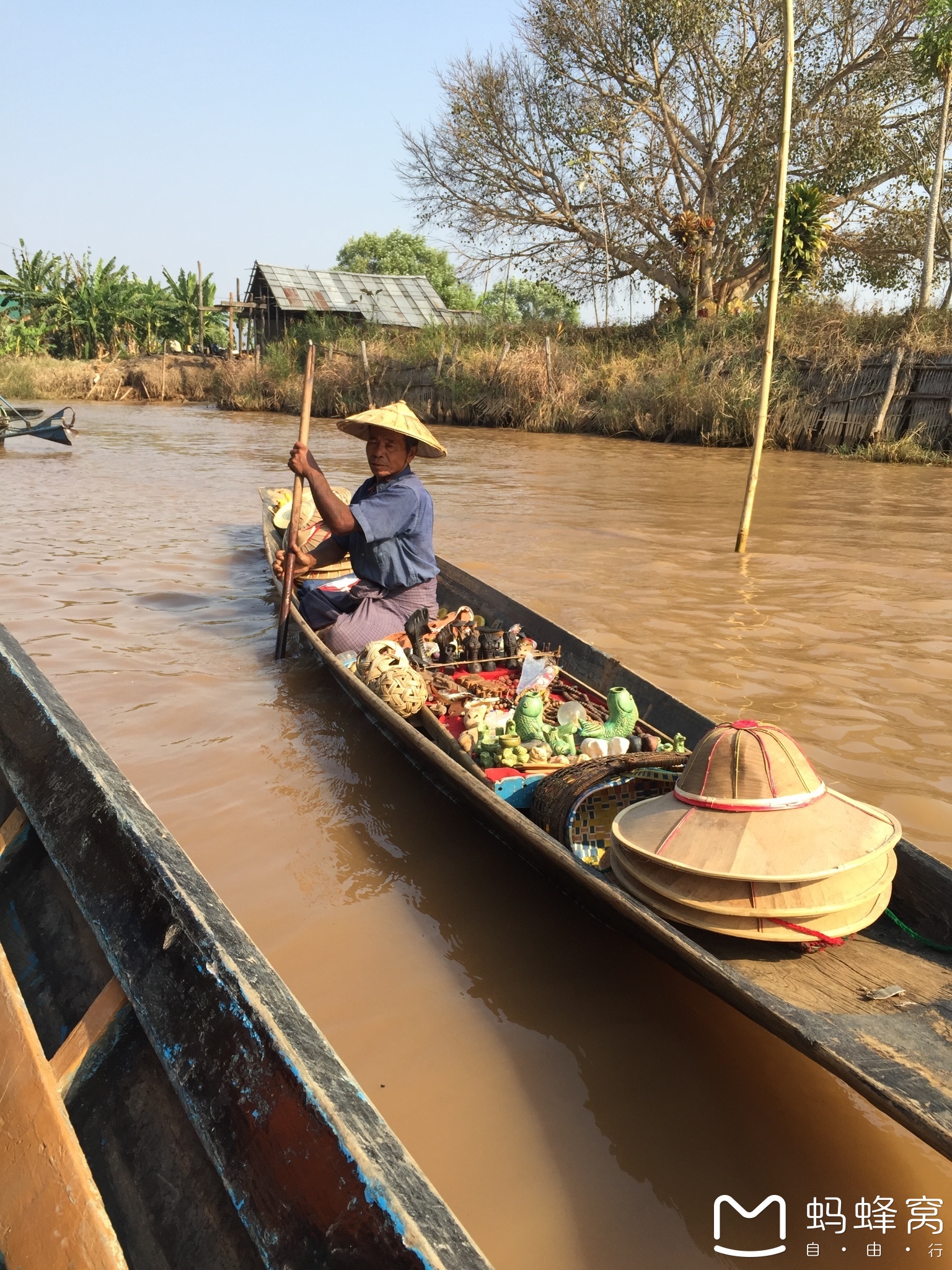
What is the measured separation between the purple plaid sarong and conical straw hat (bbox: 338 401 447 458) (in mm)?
680

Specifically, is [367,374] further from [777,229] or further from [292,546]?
[292,546]

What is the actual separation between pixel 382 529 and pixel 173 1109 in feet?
9.63

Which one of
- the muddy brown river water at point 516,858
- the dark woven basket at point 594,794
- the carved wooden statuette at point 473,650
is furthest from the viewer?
the carved wooden statuette at point 473,650

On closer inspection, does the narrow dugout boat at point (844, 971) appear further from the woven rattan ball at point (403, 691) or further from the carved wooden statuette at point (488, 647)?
the carved wooden statuette at point (488, 647)

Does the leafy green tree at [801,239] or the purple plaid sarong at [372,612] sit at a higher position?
the leafy green tree at [801,239]

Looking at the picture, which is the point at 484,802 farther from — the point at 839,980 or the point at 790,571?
the point at 790,571

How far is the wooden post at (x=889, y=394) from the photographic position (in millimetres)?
12680

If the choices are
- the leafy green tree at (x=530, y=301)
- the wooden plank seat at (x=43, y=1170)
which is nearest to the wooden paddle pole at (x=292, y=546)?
the wooden plank seat at (x=43, y=1170)

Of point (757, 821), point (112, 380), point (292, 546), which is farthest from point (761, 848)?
point (112, 380)

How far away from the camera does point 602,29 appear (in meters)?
19.3

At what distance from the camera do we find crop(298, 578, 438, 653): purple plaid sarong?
421cm

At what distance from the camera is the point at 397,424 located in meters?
3.85

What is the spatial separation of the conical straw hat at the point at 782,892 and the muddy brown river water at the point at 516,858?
0.39m

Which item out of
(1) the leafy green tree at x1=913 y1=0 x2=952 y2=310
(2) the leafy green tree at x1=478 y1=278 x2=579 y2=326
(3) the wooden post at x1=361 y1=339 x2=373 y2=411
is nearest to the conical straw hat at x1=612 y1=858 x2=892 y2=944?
(1) the leafy green tree at x1=913 y1=0 x2=952 y2=310
